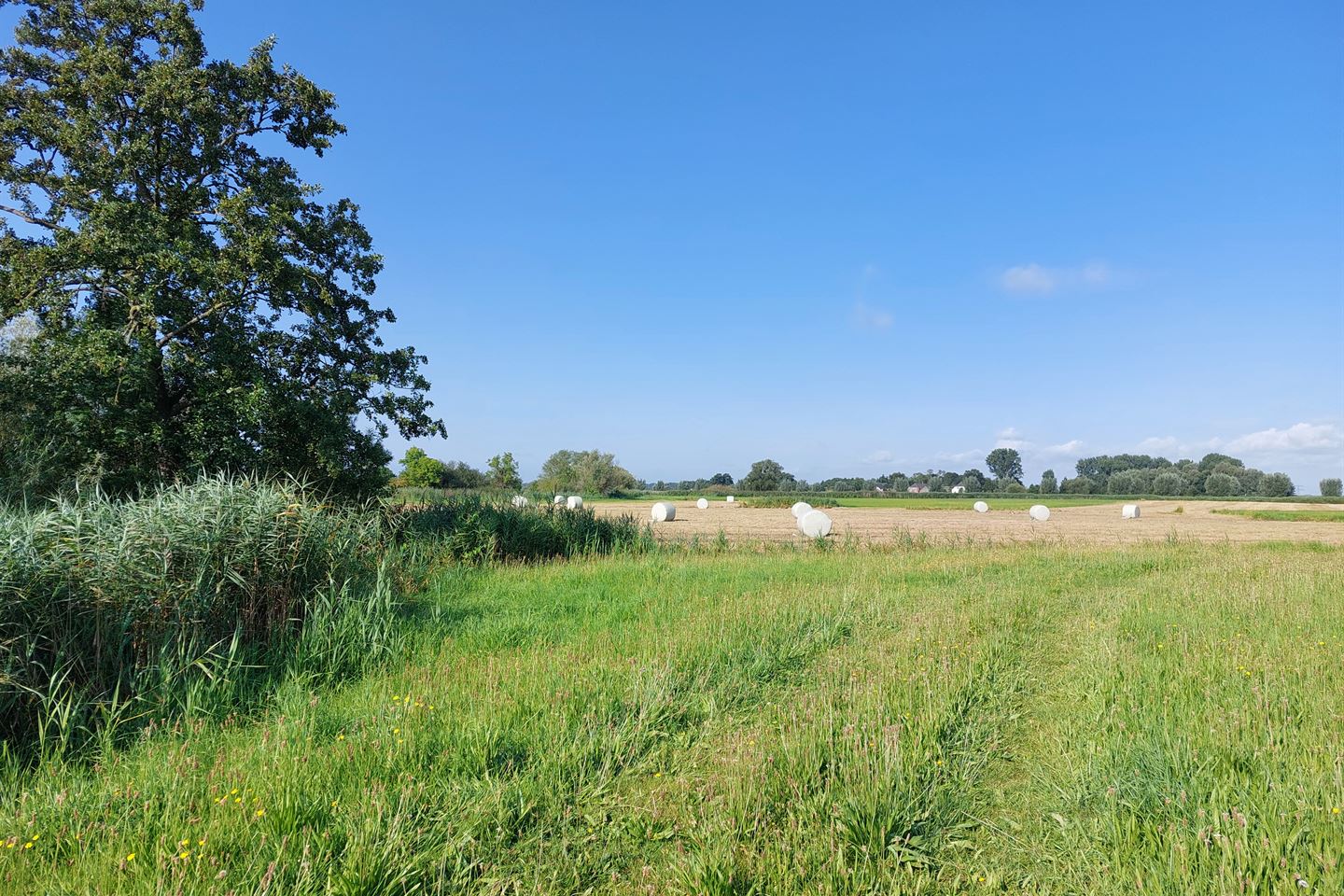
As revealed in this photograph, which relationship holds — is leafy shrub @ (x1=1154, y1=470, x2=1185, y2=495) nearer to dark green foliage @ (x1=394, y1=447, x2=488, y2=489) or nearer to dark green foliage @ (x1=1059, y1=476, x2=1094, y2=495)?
dark green foliage @ (x1=1059, y1=476, x2=1094, y2=495)

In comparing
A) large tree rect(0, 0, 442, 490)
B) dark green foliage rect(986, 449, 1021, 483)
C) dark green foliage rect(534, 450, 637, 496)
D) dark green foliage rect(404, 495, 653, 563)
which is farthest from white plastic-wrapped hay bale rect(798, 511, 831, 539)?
dark green foliage rect(986, 449, 1021, 483)

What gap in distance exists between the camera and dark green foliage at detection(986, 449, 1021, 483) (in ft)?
548

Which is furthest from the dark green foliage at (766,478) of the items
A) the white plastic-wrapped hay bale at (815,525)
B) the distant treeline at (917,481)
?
the white plastic-wrapped hay bale at (815,525)

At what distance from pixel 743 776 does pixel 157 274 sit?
631 inches

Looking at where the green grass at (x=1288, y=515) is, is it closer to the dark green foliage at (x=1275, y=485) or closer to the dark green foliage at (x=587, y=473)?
the dark green foliage at (x=1275, y=485)

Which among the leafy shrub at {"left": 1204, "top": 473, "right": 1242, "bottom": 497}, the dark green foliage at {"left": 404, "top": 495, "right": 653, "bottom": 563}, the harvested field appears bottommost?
the harvested field

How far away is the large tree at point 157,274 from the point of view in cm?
1304

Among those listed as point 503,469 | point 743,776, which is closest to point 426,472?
point 503,469

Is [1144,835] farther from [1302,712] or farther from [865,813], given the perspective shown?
[1302,712]

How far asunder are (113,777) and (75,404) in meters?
12.8

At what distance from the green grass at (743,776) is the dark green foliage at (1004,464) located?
177m

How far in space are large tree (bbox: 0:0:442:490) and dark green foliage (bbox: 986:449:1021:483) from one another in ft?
574

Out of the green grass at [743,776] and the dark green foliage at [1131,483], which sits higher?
the dark green foliage at [1131,483]

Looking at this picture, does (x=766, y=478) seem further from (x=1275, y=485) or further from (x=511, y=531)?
(x=511, y=531)
